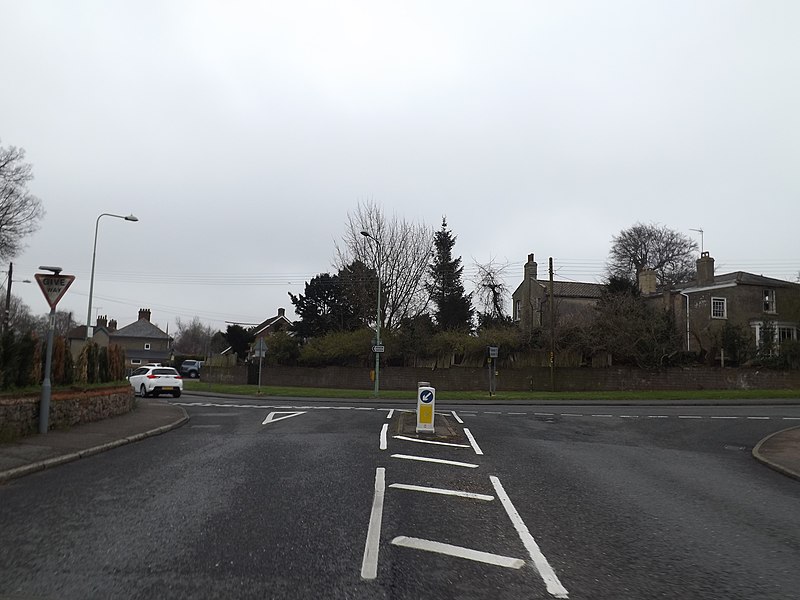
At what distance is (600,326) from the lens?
36938 millimetres

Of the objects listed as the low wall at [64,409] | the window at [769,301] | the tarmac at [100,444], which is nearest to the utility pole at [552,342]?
the window at [769,301]

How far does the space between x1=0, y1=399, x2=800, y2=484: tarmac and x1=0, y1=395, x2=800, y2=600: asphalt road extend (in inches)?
12.9

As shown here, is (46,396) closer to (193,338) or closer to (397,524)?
(397,524)

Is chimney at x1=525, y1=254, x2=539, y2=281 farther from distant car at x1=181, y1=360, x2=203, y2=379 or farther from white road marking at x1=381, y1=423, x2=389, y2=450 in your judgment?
white road marking at x1=381, y1=423, x2=389, y2=450

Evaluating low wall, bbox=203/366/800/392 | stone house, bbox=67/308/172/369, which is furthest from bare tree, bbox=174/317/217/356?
low wall, bbox=203/366/800/392

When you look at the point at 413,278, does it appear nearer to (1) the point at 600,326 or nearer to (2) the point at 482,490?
(1) the point at 600,326

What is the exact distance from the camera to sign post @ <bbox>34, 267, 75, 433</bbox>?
11.5 m

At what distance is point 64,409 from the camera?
503 inches

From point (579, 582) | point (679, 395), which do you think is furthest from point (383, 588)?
point (679, 395)

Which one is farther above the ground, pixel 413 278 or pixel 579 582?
pixel 413 278

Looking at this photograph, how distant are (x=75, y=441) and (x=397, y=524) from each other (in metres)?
7.91

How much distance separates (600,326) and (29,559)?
35466 millimetres

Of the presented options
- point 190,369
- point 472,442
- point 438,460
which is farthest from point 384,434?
point 190,369

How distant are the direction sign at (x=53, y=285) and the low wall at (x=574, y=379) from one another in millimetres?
27093
